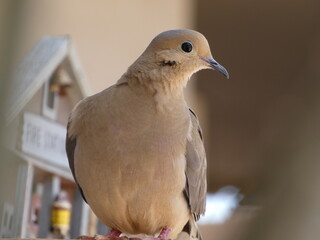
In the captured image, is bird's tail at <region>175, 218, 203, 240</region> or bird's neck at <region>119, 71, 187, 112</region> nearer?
bird's neck at <region>119, 71, 187, 112</region>

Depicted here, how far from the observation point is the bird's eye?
1.81 m

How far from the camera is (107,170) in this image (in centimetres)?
178

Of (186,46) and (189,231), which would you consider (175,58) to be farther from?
(189,231)

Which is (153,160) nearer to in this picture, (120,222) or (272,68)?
(120,222)

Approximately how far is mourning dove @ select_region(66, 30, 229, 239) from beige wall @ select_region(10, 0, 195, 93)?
0.94 meters

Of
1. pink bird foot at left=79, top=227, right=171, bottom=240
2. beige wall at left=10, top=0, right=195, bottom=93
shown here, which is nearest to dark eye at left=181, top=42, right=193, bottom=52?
pink bird foot at left=79, top=227, right=171, bottom=240

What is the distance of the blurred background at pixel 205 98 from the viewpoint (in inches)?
34.5

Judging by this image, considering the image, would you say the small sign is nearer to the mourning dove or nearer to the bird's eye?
the mourning dove

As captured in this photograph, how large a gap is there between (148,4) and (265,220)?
2835 mm

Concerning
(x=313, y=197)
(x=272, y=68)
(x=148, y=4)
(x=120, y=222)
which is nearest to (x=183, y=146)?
(x=120, y=222)

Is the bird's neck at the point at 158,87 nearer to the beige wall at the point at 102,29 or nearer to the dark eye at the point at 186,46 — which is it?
the dark eye at the point at 186,46

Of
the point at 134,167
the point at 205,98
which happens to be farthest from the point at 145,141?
the point at 205,98

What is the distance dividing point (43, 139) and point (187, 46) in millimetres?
674

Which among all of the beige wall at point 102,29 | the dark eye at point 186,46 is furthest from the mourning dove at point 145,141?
the beige wall at point 102,29
